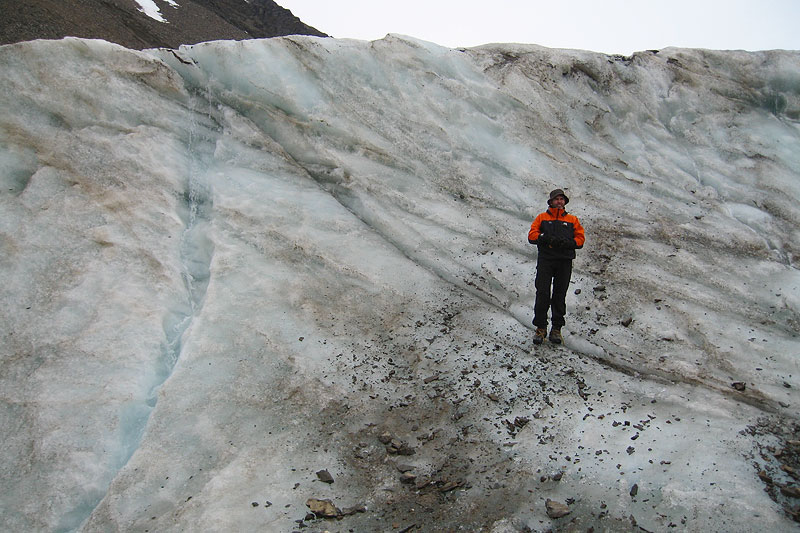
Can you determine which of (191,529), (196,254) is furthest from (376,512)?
(196,254)

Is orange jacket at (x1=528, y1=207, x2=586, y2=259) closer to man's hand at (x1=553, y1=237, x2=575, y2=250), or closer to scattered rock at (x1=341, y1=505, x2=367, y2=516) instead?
man's hand at (x1=553, y1=237, x2=575, y2=250)

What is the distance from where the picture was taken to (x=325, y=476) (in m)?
4.45

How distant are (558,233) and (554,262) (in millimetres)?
293

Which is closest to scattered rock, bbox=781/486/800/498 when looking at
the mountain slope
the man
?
the man

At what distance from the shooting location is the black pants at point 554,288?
19.2ft

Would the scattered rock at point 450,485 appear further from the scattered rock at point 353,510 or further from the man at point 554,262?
the man at point 554,262

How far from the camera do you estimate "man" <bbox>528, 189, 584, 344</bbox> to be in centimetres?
582

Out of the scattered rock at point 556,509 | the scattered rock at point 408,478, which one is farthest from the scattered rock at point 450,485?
the scattered rock at point 556,509

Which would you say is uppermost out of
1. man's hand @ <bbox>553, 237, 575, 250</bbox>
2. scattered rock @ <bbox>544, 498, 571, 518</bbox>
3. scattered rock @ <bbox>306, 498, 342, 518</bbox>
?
man's hand @ <bbox>553, 237, 575, 250</bbox>

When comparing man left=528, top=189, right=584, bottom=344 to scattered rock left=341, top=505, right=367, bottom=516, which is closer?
scattered rock left=341, top=505, right=367, bottom=516

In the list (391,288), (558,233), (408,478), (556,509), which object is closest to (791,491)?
(556,509)

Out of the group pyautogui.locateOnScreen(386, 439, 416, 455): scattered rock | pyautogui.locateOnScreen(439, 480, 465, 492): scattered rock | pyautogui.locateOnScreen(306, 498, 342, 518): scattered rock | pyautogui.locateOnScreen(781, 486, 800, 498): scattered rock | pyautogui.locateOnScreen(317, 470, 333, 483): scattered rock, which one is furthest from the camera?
pyautogui.locateOnScreen(386, 439, 416, 455): scattered rock

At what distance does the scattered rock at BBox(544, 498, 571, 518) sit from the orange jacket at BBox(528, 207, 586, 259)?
2.50m

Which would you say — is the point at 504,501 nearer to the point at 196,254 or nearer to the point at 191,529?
the point at 191,529
